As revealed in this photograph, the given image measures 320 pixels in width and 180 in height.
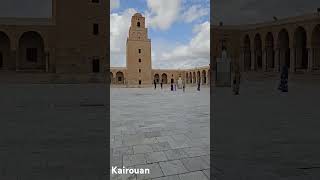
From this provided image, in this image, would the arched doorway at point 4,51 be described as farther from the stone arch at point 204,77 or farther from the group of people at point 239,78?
the stone arch at point 204,77

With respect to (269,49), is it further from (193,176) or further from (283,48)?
(193,176)

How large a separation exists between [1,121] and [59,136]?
2.66 m

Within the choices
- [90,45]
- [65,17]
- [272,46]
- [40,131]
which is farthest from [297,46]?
[40,131]

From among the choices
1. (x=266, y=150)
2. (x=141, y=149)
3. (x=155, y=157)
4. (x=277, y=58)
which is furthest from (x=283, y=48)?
(x=155, y=157)

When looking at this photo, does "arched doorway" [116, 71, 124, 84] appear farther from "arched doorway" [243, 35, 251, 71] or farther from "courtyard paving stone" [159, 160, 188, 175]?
"courtyard paving stone" [159, 160, 188, 175]

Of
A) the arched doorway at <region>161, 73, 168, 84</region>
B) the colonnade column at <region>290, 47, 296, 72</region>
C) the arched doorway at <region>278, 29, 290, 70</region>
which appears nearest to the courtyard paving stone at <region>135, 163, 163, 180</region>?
the colonnade column at <region>290, 47, 296, 72</region>

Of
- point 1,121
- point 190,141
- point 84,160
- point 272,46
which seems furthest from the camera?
point 272,46

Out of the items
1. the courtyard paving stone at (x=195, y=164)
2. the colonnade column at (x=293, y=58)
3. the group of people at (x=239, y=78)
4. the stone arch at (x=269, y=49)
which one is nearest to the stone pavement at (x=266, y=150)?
the courtyard paving stone at (x=195, y=164)

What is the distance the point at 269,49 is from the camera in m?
35.0

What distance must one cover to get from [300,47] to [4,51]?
93.5 ft

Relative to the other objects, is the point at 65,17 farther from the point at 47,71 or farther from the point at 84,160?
the point at 84,160

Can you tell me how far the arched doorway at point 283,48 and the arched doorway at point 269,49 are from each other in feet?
5.12

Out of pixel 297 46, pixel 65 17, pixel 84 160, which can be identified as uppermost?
pixel 65 17

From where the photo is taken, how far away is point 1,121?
23.6 feet
